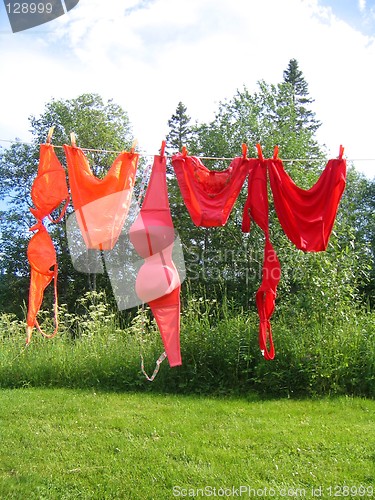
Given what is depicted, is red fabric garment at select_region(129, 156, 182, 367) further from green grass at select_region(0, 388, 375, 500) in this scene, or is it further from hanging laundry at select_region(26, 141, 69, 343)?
green grass at select_region(0, 388, 375, 500)

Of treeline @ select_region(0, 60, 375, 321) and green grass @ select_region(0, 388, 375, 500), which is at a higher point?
treeline @ select_region(0, 60, 375, 321)

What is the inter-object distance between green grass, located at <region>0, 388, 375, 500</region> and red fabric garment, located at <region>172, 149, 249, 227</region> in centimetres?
166

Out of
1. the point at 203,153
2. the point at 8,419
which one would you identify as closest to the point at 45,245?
Result: the point at 8,419

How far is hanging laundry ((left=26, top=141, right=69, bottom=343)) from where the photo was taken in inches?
118

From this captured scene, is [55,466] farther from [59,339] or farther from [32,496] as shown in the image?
[59,339]

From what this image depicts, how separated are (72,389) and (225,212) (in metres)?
3.05

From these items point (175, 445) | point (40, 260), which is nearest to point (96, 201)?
point (40, 260)

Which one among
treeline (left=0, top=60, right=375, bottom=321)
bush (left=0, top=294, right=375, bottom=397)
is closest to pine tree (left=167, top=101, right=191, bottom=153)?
treeline (left=0, top=60, right=375, bottom=321)

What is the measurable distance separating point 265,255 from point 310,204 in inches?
17.7

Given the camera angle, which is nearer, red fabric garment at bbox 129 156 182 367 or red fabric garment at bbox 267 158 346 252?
red fabric garment at bbox 129 156 182 367

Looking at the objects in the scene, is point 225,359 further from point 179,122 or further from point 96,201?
point 179,122

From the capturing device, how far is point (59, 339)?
5.86 metres

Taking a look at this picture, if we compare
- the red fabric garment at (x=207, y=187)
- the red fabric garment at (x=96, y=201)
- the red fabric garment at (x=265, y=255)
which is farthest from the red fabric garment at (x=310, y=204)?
the red fabric garment at (x=96, y=201)

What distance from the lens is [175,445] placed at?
137 inches
